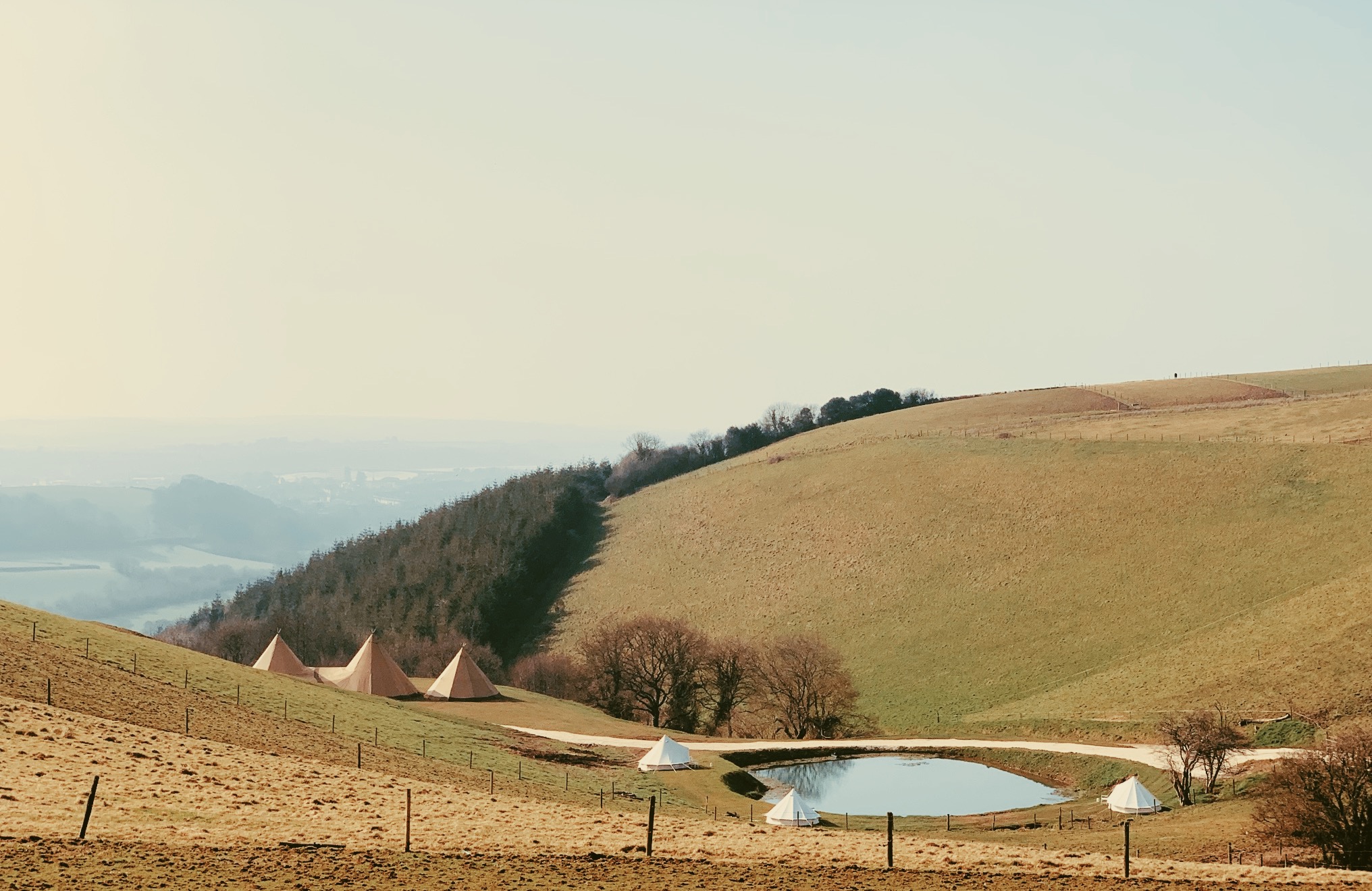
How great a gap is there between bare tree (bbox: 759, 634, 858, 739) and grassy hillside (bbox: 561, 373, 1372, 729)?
2732 millimetres

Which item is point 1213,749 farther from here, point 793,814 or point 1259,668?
point 793,814

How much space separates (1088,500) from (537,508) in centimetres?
7269

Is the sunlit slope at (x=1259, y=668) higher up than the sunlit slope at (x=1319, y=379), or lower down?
lower down

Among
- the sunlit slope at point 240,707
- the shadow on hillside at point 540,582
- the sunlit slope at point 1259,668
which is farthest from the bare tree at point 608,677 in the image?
the shadow on hillside at point 540,582

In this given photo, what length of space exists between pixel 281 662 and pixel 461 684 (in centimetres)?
1148

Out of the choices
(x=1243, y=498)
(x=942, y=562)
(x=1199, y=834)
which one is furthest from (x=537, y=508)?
(x=1199, y=834)

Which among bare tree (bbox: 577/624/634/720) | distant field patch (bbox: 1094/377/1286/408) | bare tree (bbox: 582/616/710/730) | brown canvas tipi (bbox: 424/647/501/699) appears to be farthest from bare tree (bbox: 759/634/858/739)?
distant field patch (bbox: 1094/377/1286/408)

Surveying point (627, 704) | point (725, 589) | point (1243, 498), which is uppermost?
point (1243, 498)

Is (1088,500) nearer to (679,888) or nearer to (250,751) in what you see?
(250,751)

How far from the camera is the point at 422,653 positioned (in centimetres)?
11131

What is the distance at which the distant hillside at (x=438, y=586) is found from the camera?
12181 centimetres

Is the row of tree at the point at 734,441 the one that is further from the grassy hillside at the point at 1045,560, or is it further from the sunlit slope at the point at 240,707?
the sunlit slope at the point at 240,707

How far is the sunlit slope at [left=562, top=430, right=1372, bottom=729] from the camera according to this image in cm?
7825

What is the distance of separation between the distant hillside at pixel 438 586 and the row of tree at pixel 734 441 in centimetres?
521
